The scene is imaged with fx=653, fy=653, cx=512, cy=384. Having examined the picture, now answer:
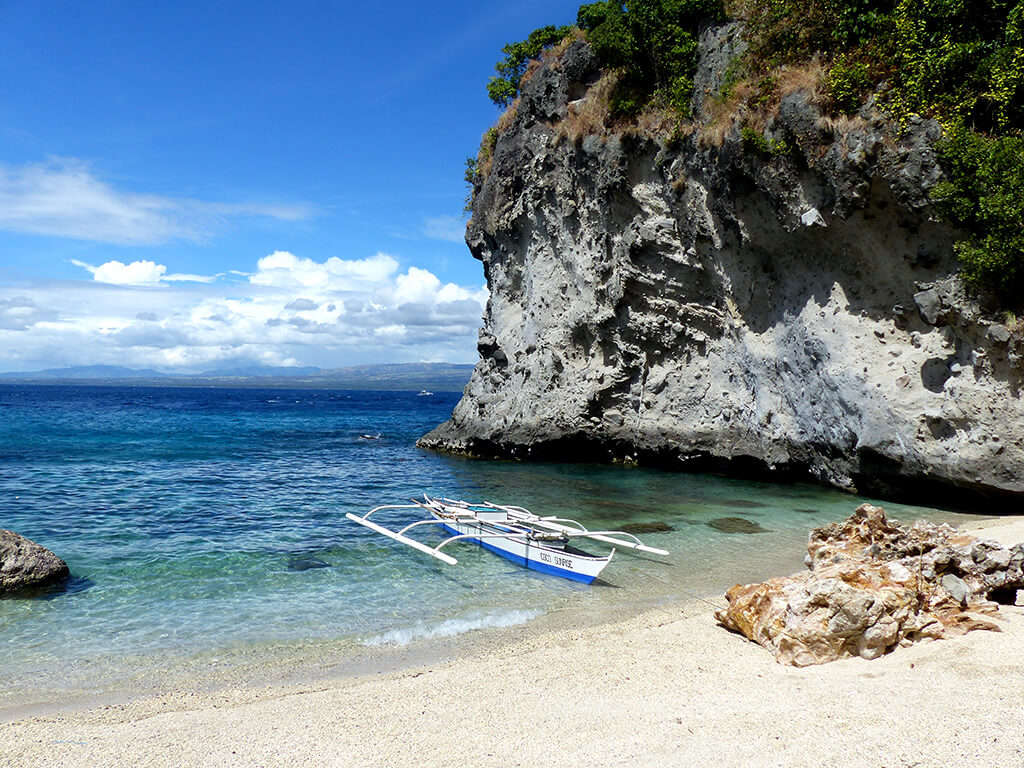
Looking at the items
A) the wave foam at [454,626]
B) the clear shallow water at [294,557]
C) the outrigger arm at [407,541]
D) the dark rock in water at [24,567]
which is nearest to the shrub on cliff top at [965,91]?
the clear shallow water at [294,557]

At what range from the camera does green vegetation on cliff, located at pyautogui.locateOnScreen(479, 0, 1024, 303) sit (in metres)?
15.7

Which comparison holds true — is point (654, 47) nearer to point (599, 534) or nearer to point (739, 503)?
point (739, 503)

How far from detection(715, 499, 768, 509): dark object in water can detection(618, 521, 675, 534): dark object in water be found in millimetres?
3766

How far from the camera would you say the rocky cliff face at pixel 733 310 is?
1731 cm

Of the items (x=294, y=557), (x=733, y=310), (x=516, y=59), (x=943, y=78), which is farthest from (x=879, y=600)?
(x=516, y=59)

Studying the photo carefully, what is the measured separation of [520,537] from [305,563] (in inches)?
182

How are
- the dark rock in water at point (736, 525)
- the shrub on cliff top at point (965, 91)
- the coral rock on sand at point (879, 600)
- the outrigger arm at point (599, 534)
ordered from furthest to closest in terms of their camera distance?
the dark rock in water at point (736, 525) < the shrub on cliff top at point (965, 91) < the outrigger arm at point (599, 534) < the coral rock on sand at point (879, 600)

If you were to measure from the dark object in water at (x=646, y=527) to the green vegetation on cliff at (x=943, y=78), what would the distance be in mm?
9885

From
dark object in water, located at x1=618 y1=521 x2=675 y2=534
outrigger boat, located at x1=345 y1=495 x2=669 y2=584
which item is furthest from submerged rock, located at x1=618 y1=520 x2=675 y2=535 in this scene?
outrigger boat, located at x1=345 y1=495 x2=669 y2=584

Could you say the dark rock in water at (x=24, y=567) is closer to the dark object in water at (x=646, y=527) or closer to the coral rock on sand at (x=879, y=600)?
the coral rock on sand at (x=879, y=600)

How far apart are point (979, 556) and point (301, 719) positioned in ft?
31.6

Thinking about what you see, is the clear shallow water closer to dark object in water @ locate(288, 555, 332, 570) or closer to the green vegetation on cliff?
dark object in water @ locate(288, 555, 332, 570)

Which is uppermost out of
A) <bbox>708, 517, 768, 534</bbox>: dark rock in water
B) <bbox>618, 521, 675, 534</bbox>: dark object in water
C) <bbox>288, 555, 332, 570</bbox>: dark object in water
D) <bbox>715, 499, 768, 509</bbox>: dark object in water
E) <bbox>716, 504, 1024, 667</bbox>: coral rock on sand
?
<bbox>716, 504, 1024, 667</bbox>: coral rock on sand

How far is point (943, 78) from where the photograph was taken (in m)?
16.9
